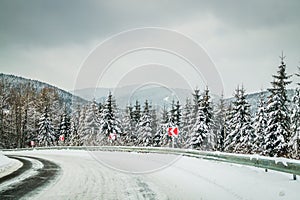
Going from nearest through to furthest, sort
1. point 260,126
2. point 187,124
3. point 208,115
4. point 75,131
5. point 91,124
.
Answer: point 260,126
point 208,115
point 187,124
point 91,124
point 75,131

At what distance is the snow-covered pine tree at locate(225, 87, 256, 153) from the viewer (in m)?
36.8

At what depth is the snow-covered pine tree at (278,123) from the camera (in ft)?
96.5

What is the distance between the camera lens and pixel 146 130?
51.8m

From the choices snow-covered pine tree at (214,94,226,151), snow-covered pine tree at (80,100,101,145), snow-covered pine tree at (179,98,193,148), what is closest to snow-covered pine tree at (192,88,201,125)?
snow-covered pine tree at (214,94,226,151)

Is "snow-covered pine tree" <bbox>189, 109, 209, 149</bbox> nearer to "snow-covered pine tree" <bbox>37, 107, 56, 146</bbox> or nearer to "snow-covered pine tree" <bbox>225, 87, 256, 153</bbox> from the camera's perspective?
"snow-covered pine tree" <bbox>225, 87, 256, 153</bbox>

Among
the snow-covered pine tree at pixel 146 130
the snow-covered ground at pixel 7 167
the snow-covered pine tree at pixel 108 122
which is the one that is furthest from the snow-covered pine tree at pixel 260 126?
the snow-covered ground at pixel 7 167

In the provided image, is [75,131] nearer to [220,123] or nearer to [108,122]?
[108,122]

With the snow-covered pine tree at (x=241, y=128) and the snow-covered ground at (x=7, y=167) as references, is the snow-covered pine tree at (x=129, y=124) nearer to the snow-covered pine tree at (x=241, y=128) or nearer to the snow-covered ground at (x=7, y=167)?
the snow-covered pine tree at (x=241, y=128)

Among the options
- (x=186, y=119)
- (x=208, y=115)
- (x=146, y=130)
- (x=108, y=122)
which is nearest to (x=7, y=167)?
(x=208, y=115)

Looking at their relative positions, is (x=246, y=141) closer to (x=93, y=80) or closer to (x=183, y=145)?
(x=183, y=145)

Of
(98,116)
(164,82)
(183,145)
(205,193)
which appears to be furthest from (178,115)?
(205,193)

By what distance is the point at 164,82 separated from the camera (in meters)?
22.2

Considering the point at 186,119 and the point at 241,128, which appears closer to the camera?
the point at 241,128

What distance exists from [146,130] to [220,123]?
1299 centimetres
